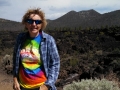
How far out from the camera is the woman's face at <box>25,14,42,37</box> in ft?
11.5

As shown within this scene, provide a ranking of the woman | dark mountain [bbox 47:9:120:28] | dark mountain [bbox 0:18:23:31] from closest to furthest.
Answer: the woman, dark mountain [bbox 47:9:120:28], dark mountain [bbox 0:18:23:31]

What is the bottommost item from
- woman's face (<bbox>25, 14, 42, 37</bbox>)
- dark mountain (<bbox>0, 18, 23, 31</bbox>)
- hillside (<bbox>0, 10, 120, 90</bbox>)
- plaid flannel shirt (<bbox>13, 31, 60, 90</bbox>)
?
dark mountain (<bbox>0, 18, 23, 31</bbox>)

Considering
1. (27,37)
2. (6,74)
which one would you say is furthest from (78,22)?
(27,37)

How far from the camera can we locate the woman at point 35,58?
3461 mm

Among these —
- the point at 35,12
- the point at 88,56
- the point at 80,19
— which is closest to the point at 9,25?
the point at 80,19

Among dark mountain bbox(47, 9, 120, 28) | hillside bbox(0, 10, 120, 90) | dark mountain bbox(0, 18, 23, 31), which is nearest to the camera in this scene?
hillside bbox(0, 10, 120, 90)

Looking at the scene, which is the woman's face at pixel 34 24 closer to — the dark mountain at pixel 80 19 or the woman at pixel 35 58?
the woman at pixel 35 58

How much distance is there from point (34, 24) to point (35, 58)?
0.38 metres

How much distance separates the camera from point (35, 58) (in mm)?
3482

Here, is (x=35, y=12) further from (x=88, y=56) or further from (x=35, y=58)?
Answer: (x=88, y=56)

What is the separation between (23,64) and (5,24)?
73155 mm

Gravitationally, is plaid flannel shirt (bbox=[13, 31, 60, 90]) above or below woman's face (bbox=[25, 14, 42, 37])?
below

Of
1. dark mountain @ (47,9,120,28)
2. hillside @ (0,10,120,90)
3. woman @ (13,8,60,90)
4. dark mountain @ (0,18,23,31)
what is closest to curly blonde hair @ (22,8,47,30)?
woman @ (13,8,60,90)

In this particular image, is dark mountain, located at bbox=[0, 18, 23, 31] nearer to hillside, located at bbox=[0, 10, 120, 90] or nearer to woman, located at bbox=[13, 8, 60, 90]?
hillside, located at bbox=[0, 10, 120, 90]
